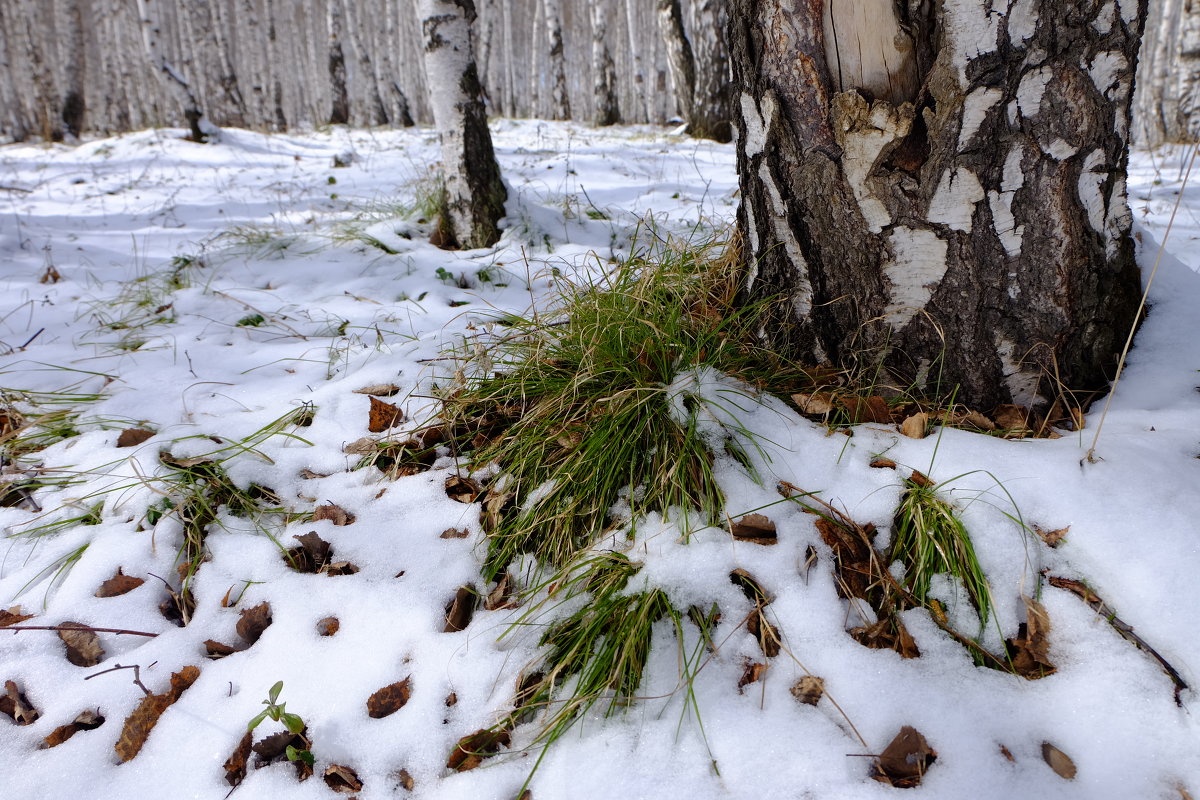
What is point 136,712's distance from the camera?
49.9 inches

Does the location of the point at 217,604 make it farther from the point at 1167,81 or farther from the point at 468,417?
the point at 1167,81

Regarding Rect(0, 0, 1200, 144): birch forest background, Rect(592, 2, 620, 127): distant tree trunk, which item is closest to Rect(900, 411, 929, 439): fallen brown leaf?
Rect(0, 0, 1200, 144): birch forest background

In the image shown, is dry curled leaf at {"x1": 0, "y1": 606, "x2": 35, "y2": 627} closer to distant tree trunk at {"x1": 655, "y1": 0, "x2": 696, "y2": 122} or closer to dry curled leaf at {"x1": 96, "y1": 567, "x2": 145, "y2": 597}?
dry curled leaf at {"x1": 96, "y1": 567, "x2": 145, "y2": 597}

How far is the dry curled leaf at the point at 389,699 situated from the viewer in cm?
125

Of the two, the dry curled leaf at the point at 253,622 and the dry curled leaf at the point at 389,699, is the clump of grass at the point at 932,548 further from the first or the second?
the dry curled leaf at the point at 253,622

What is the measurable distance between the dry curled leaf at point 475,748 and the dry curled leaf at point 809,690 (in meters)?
0.56

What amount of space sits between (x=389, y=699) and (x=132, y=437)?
1273 millimetres

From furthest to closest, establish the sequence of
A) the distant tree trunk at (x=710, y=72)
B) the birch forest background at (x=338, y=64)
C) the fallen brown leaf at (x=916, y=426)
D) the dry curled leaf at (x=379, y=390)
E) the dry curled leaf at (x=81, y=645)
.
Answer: the birch forest background at (x=338, y=64)
the distant tree trunk at (x=710, y=72)
the dry curled leaf at (x=379, y=390)
the fallen brown leaf at (x=916, y=426)
the dry curled leaf at (x=81, y=645)

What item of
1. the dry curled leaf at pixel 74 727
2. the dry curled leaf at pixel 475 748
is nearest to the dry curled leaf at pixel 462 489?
the dry curled leaf at pixel 475 748

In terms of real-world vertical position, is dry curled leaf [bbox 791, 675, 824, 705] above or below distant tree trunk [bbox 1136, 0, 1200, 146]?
below

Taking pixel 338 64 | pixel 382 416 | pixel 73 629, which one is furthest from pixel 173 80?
pixel 73 629

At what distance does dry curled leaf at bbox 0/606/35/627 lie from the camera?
1.44 m

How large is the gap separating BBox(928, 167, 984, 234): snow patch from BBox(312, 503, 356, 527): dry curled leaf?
5.40 ft

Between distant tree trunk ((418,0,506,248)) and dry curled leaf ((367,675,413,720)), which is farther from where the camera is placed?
distant tree trunk ((418,0,506,248))
